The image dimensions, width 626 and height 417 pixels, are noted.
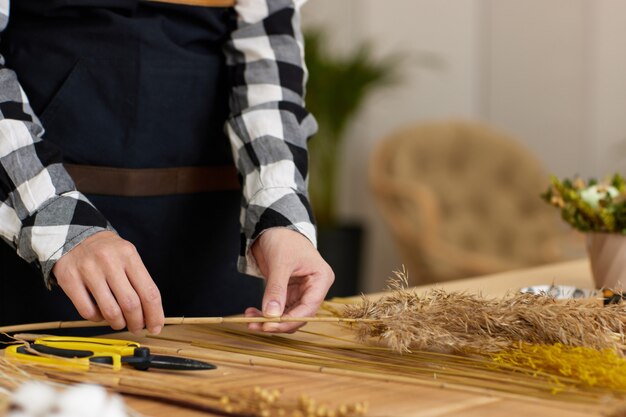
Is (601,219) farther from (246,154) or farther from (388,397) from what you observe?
(388,397)

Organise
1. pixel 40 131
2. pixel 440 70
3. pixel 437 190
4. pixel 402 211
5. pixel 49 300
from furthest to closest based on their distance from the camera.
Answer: pixel 440 70, pixel 437 190, pixel 402 211, pixel 49 300, pixel 40 131

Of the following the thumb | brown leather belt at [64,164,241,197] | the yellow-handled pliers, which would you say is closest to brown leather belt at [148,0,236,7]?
brown leather belt at [64,164,241,197]

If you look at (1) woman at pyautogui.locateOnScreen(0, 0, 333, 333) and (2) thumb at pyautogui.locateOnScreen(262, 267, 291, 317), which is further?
(1) woman at pyautogui.locateOnScreen(0, 0, 333, 333)

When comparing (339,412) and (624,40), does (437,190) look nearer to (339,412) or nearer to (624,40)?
(624,40)

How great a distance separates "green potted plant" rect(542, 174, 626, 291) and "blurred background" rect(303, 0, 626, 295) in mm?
2046

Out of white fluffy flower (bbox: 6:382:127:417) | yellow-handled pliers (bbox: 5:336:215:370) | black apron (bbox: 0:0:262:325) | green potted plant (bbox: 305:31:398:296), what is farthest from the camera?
green potted plant (bbox: 305:31:398:296)

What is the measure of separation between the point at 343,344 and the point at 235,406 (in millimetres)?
302

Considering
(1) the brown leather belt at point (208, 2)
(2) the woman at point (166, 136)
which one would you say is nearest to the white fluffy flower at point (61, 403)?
(2) the woman at point (166, 136)

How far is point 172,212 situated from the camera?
4.95 feet

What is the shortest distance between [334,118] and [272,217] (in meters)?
3.09

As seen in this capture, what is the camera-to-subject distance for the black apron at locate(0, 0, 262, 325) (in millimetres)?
1418

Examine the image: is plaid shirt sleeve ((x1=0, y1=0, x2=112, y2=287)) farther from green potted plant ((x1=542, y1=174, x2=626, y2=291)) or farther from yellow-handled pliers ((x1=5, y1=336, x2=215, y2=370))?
green potted plant ((x1=542, y1=174, x2=626, y2=291))

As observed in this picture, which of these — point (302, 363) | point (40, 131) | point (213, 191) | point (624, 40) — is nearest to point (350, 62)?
point (624, 40)

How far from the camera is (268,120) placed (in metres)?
1.41
